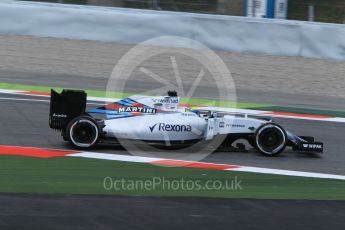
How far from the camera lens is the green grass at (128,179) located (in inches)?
295

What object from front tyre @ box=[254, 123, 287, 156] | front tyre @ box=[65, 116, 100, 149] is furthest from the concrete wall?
front tyre @ box=[65, 116, 100, 149]

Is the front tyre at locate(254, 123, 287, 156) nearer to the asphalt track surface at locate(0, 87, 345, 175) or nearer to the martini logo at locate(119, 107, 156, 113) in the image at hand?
the asphalt track surface at locate(0, 87, 345, 175)

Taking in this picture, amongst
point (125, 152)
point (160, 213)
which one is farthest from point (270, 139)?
point (160, 213)

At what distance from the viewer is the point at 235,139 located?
934 cm

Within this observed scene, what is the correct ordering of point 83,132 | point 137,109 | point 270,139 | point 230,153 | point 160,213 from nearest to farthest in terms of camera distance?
1. point 160,213
2. point 83,132
3. point 137,109
4. point 270,139
5. point 230,153

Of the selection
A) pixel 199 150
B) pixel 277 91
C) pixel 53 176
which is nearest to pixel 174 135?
pixel 199 150

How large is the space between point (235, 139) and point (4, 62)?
765 cm

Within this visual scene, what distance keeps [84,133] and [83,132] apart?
0.07 ft

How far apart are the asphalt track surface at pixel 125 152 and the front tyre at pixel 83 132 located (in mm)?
308

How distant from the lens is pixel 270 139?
925 centimetres

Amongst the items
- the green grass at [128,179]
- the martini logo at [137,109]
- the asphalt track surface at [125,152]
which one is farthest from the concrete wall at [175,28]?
the green grass at [128,179]

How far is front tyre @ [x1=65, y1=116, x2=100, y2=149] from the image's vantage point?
29.2 feet

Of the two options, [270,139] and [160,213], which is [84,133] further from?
[160,213]

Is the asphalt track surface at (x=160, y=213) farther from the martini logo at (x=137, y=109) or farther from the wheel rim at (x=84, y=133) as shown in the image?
the martini logo at (x=137, y=109)
